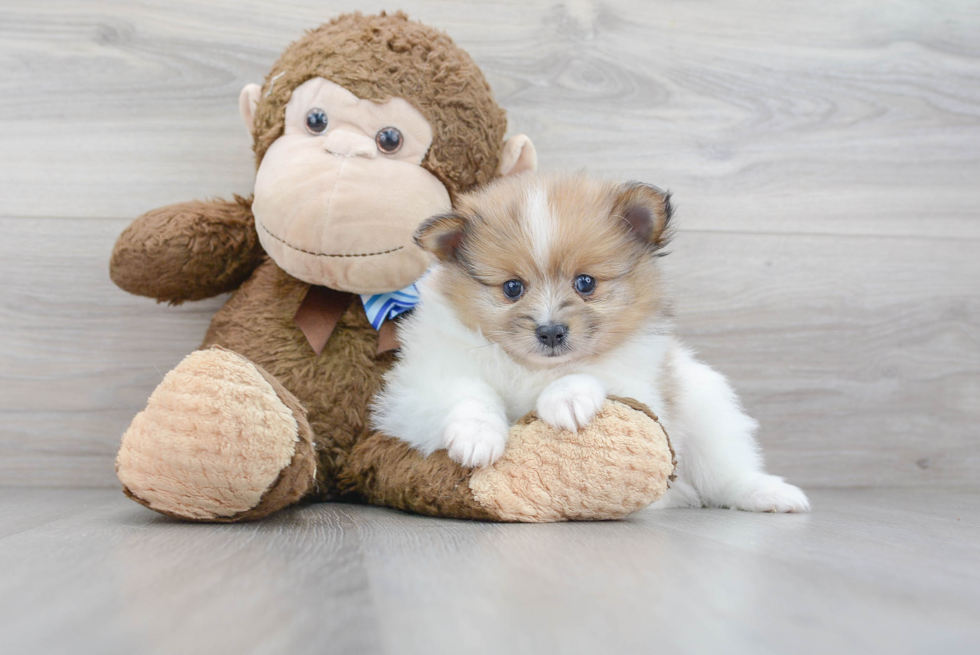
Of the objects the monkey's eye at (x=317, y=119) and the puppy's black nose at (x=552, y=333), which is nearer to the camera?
the puppy's black nose at (x=552, y=333)

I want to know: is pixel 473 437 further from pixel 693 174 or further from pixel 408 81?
pixel 693 174

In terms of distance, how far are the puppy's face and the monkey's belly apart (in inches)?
10.2

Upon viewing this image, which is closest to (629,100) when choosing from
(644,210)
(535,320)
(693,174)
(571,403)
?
(693,174)

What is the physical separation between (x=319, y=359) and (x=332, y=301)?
0.13 metres

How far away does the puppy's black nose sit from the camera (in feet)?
4.02

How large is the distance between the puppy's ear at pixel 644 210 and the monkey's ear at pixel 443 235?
0.29 metres

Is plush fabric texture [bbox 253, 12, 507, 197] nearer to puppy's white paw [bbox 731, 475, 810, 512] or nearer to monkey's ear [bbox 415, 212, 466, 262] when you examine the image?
monkey's ear [bbox 415, 212, 466, 262]

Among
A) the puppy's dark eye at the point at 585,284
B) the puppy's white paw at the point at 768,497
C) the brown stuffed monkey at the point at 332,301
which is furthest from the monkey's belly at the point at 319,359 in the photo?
the puppy's white paw at the point at 768,497

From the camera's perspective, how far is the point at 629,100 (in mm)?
1939

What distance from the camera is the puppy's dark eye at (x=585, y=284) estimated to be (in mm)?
1292

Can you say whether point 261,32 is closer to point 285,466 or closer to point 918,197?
point 285,466

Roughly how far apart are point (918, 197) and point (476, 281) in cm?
145

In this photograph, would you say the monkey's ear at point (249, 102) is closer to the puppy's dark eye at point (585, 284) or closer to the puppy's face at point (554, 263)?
the puppy's face at point (554, 263)

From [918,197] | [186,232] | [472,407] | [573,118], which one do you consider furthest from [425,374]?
[918,197]
